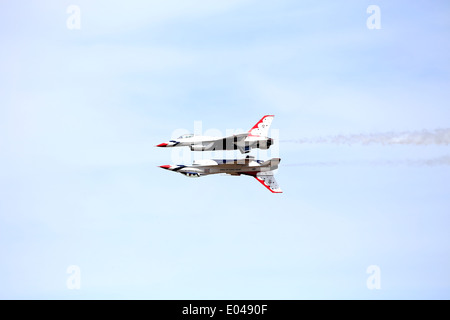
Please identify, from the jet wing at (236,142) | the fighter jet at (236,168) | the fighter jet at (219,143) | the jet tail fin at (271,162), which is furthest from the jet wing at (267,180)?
the fighter jet at (219,143)

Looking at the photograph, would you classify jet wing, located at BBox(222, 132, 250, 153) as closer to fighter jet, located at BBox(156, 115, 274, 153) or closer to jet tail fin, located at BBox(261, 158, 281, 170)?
fighter jet, located at BBox(156, 115, 274, 153)

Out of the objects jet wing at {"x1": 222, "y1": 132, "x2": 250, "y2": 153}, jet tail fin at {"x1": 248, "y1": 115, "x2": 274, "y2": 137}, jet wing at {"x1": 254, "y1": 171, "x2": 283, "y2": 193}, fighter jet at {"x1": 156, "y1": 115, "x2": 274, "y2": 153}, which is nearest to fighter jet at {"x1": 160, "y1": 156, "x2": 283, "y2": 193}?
jet wing at {"x1": 254, "y1": 171, "x2": 283, "y2": 193}

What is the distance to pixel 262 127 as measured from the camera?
11800 cm

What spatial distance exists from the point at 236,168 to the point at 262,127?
570cm

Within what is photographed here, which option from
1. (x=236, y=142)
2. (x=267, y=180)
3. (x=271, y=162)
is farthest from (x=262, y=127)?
(x=267, y=180)

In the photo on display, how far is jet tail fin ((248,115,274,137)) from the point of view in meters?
118

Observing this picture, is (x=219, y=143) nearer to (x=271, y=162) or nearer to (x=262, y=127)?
(x=262, y=127)

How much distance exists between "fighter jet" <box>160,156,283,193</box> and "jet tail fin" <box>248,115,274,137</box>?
9.98 ft

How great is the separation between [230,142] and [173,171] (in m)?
8.06
